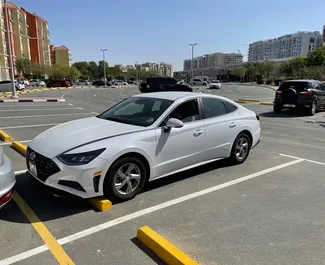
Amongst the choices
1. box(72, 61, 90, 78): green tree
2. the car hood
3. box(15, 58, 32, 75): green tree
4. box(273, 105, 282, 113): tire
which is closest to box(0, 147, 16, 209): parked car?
the car hood

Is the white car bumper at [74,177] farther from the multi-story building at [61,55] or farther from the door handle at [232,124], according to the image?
the multi-story building at [61,55]

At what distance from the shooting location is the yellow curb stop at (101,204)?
12.5ft

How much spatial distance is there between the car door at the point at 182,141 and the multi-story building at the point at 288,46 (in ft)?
447

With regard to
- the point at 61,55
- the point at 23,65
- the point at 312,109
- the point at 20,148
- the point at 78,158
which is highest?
the point at 61,55

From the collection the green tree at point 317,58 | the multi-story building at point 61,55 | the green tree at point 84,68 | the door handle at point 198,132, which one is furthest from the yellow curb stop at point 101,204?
the multi-story building at point 61,55

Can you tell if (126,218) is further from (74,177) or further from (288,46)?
(288,46)

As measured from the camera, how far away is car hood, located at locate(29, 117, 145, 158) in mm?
3801

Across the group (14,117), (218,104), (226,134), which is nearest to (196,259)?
(226,134)

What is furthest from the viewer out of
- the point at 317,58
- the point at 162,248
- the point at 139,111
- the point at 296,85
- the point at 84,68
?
the point at 84,68

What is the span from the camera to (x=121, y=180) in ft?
13.1

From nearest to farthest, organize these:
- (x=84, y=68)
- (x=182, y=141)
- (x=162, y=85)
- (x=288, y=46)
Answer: (x=182, y=141)
(x=162, y=85)
(x=84, y=68)
(x=288, y=46)

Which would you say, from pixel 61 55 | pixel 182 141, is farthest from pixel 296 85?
pixel 61 55

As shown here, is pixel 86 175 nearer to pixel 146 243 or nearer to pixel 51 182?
pixel 51 182

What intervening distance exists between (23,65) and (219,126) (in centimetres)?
7296
